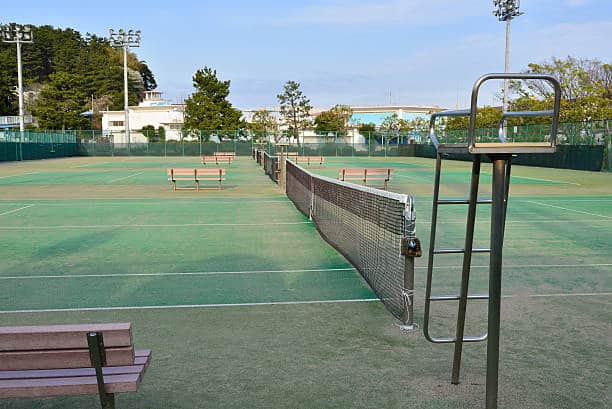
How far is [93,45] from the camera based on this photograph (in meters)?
135

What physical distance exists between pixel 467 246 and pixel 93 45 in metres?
144

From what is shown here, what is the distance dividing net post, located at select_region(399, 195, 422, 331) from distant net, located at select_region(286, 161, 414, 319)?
0.01 meters

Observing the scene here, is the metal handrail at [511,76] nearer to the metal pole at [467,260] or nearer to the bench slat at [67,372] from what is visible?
the metal pole at [467,260]

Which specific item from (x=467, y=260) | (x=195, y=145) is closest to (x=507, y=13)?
(x=195, y=145)

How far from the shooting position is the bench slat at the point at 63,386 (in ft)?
10.2

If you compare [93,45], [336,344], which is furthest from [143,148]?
[93,45]

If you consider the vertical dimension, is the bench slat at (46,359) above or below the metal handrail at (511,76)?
below

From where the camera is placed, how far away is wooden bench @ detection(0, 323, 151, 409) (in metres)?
3.14

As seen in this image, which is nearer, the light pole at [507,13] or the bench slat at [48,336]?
the bench slat at [48,336]

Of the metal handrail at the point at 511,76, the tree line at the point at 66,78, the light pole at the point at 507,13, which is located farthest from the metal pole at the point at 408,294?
the tree line at the point at 66,78

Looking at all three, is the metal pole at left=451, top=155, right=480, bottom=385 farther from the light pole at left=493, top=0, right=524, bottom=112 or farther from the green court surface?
the light pole at left=493, top=0, right=524, bottom=112

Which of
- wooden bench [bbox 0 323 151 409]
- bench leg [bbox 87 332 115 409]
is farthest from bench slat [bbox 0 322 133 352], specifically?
bench leg [bbox 87 332 115 409]

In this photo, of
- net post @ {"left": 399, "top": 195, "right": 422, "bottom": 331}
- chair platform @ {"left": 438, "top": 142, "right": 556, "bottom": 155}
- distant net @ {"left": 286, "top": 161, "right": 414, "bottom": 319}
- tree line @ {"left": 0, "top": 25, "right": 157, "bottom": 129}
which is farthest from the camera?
tree line @ {"left": 0, "top": 25, "right": 157, "bottom": 129}

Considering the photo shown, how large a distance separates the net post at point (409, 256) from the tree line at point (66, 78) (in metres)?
83.2
